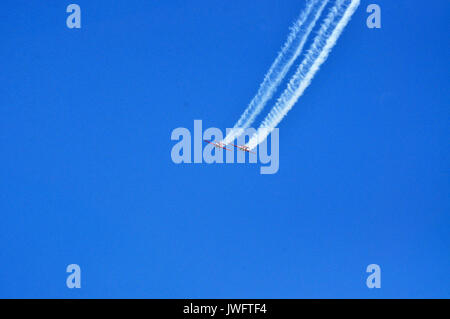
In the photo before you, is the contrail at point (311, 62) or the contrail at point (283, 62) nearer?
the contrail at point (311, 62)

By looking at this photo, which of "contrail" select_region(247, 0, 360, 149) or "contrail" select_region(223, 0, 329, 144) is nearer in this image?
"contrail" select_region(247, 0, 360, 149)

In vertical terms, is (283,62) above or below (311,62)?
above

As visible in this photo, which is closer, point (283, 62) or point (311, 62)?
point (311, 62)
